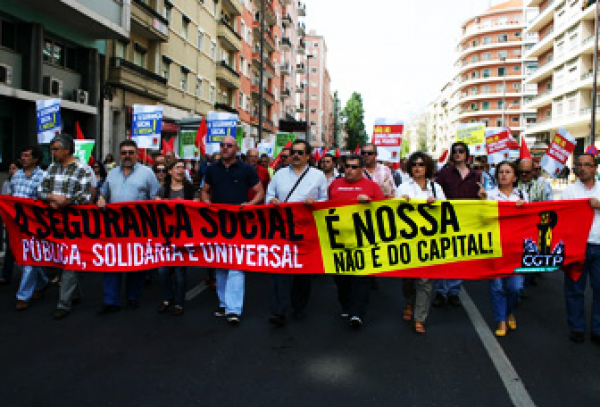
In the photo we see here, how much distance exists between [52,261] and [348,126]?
105m

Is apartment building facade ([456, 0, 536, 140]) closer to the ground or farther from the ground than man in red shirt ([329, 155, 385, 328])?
farther from the ground

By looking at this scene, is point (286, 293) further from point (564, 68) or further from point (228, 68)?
point (564, 68)

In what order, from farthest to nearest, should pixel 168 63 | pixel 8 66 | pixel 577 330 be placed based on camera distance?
pixel 168 63, pixel 8 66, pixel 577 330

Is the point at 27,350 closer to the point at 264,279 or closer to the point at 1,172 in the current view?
the point at 264,279

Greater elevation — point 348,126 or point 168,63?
point 348,126

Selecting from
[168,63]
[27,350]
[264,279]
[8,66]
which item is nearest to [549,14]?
[168,63]

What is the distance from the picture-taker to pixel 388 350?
4.91 meters

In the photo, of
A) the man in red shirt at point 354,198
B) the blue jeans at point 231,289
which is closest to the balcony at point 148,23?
the blue jeans at point 231,289

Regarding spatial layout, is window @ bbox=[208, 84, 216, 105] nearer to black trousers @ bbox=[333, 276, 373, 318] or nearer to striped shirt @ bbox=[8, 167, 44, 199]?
striped shirt @ bbox=[8, 167, 44, 199]

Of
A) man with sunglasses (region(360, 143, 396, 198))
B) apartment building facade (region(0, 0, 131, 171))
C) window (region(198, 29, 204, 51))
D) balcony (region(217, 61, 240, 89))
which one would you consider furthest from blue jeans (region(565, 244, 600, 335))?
balcony (region(217, 61, 240, 89))

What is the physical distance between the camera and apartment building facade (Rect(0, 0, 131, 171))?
55.1 feet

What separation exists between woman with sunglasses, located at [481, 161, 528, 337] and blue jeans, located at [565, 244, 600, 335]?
1.71 ft

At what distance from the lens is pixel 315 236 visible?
5.96 metres

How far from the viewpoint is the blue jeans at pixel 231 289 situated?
5.82m
